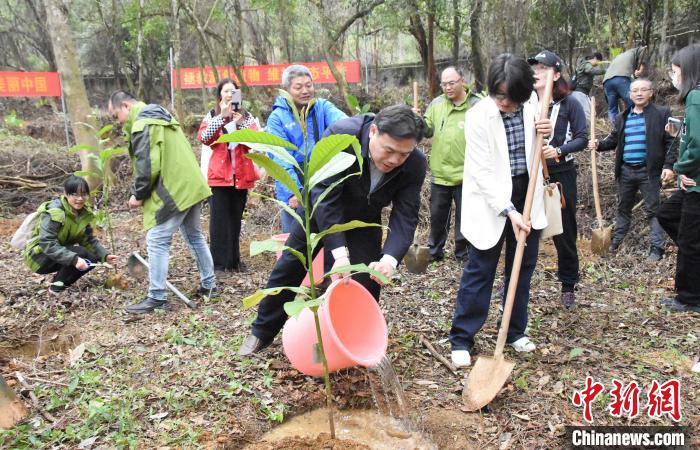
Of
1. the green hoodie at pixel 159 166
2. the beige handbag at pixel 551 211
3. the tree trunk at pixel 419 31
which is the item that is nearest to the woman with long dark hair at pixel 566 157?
the beige handbag at pixel 551 211

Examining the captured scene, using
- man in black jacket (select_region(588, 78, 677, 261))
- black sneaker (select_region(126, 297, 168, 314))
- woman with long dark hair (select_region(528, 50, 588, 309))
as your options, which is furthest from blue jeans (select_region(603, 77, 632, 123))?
black sneaker (select_region(126, 297, 168, 314))

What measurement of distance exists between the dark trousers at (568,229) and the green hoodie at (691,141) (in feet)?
2.11

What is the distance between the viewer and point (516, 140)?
2758mm

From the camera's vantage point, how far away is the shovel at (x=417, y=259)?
4.49 metres

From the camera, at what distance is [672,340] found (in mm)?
3182

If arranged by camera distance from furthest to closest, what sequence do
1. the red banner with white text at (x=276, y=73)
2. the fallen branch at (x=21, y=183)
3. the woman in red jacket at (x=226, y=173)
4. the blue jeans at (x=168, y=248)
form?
the red banner with white text at (x=276, y=73), the fallen branch at (x=21, y=183), the woman in red jacket at (x=226, y=173), the blue jeans at (x=168, y=248)

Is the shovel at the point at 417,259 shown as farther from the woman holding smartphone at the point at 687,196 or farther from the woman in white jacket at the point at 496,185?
the woman holding smartphone at the point at 687,196

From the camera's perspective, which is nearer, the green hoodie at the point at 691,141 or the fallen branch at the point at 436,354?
the fallen branch at the point at 436,354

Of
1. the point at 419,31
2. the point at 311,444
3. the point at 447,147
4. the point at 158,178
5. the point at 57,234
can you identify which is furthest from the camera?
the point at 419,31

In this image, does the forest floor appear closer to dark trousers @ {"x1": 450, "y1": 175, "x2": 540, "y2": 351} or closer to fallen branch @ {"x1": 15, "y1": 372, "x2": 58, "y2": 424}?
fallen branch @ {"x1": 15, "y1": 372, "x2": 58, "y2": 424}

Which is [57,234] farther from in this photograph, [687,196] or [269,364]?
[687,196]

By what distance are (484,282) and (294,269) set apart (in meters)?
1.01

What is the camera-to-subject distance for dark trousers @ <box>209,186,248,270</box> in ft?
14.5

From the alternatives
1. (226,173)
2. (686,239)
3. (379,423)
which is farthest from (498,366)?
(226,173)
